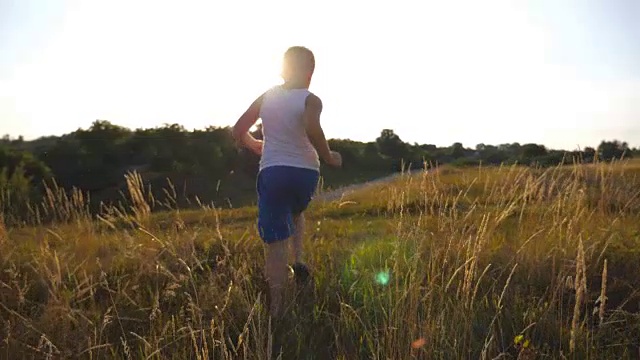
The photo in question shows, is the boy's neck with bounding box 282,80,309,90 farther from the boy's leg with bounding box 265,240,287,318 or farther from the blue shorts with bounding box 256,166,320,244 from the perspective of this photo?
the boy's leg with bounding box 265,240,287,318

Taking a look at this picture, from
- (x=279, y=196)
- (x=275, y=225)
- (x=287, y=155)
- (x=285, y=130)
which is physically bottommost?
(x=275, y=225)

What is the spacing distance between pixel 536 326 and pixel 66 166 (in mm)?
30822

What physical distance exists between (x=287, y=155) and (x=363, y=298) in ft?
3.13

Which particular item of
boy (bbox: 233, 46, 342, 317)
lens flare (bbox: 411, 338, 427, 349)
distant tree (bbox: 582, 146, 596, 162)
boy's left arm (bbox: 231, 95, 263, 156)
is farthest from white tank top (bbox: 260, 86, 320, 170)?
distant tree (bbox: 582, 146, 596, 162)

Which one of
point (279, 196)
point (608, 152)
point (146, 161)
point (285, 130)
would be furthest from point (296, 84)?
point (146, 161)

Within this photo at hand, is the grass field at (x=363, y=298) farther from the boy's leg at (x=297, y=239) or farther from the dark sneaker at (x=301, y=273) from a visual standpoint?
the boy's leg at (x=297, y=239)

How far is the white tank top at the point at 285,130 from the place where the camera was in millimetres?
3625

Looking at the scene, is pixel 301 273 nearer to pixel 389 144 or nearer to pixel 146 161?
pixel 146 161

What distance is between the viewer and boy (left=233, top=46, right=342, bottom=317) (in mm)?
3619

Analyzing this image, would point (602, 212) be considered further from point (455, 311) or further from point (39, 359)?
point (39, 359)

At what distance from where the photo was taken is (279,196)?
3.67 m

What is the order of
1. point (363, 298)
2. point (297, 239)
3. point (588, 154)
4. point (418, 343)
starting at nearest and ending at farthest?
point (418, 343) < point (363, 298) < point (297, 239) < point (588, 154)

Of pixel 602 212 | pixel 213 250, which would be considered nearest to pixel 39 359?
pixel 213 250

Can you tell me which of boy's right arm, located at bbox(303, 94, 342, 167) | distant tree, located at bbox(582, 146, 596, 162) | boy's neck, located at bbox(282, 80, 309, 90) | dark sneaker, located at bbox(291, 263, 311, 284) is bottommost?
dark sneaker, located at bbox(291, 263, 311, 284)
